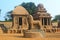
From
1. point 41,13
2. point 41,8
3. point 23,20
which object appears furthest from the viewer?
point 41,8

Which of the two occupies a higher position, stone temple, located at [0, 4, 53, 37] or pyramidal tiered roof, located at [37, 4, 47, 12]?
Result: pyramidal tiered roof, located at [37, 4, 47, 12]

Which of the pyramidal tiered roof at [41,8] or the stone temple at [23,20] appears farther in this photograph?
the pyramidal tiered roof at [41,8]

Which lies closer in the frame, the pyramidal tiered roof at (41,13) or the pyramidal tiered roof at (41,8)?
the pyramidal tiered roof at (41,13)

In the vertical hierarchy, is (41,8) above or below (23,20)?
above

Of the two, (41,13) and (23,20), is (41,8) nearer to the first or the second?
(41,13)

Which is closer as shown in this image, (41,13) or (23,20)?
(23,20)

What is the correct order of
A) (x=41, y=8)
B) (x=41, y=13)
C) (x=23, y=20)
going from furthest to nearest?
1. (x=41, y=8)
2. (x=41, y=13)
3. (x=23, y=20)

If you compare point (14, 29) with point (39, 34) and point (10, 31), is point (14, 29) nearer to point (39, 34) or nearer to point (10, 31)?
point (10, 31)

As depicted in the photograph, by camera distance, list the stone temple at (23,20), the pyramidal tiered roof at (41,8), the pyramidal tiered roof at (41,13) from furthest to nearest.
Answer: the pyramidal tiered roof at (41,8)
the pyramidal tiered roof at (41,13)
the stone temple at (23,20)

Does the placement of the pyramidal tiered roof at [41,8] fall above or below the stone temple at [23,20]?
above

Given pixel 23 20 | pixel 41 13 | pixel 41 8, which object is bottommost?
pixel 23 20

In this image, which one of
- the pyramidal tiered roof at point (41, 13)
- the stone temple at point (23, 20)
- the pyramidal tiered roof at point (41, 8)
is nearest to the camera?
the stone temple at point (23, 20)

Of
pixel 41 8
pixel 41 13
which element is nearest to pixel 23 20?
pixel 41 13

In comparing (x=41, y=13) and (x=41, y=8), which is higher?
(x=41, y=8)
